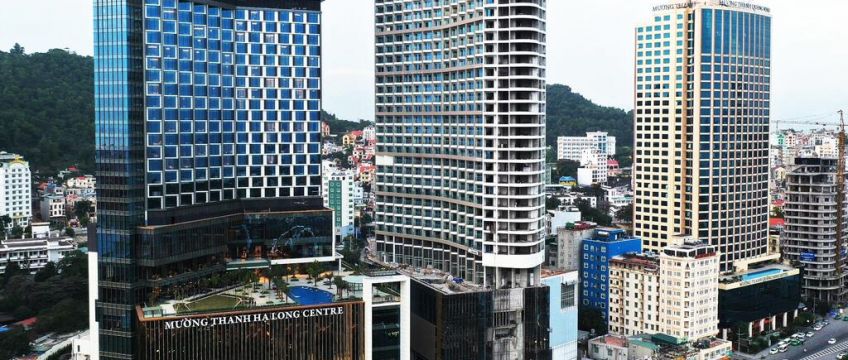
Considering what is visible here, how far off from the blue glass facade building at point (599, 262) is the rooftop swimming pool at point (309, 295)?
44157mm

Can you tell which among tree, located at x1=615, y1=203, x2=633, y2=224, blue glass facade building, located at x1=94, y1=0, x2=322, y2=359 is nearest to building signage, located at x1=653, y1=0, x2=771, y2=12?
blue glass facade building, located at x1=94, y1=0, x2=322, y2=359

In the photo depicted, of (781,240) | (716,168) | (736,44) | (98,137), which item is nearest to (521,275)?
(98,137)

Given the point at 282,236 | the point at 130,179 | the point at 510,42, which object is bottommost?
the point at 282,236

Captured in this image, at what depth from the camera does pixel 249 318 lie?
74.1 meters

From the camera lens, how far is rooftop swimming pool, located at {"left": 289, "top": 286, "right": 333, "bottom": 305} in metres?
78.2

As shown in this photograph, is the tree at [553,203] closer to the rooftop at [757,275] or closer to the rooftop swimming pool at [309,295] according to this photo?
the rooftop at [757,275]

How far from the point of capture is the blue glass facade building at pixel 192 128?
75938mm

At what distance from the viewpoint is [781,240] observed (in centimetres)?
13612

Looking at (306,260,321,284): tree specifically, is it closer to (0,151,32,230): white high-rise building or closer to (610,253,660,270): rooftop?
(610,253,660,270): rooftop

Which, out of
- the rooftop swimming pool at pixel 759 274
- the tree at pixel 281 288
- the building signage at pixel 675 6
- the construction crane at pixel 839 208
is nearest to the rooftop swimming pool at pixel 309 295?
the tree at pixel 281 288

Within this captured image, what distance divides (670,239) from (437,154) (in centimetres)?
4347

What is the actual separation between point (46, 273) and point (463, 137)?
66691 mm

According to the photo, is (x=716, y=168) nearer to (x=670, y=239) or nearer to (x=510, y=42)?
(x=670, y=239)

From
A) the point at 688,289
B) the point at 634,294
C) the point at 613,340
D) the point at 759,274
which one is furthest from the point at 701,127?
the point at 613,340
